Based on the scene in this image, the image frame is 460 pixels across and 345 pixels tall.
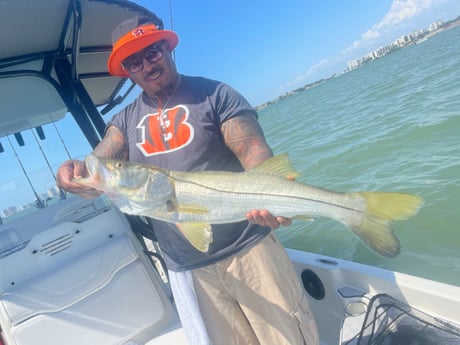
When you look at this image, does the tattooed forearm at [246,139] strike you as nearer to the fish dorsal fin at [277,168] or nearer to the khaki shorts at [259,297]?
the fish dorsal fin at [277,168]

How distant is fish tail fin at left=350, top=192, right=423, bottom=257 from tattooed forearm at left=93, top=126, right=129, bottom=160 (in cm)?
194

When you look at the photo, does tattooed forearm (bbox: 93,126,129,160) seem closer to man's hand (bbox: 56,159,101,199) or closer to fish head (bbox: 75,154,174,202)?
man's hand (bbox: 56,159,101,199)

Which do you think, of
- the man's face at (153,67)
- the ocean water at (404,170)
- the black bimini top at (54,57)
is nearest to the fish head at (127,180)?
the man's face at (153,67)

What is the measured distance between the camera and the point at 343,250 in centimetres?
647

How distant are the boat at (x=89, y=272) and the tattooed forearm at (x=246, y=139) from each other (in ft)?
5.35

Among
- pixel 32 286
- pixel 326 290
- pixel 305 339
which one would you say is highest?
pixel 32 286

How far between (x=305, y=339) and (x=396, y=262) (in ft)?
11.8

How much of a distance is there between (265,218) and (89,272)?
2.16 meters

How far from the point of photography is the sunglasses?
272cm

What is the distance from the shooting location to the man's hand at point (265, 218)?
7.70 feet

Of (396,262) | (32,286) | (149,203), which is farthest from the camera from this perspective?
(396,262)

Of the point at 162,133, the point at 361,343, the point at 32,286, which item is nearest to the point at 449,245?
the point at 361,343

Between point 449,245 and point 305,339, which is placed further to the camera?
point 449,245

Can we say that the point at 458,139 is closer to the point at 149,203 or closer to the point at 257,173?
the point at 257,173
